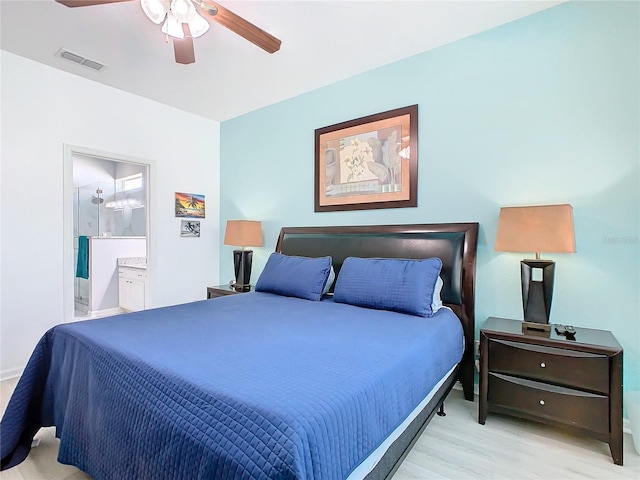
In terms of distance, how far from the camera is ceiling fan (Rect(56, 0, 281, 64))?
5.83ft

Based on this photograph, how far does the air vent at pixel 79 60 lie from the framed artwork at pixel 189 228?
1.78 m

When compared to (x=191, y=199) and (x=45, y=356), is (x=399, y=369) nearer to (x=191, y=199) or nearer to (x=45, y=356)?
(x=45, y=356)

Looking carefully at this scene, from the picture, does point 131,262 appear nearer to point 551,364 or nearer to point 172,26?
point 172,26

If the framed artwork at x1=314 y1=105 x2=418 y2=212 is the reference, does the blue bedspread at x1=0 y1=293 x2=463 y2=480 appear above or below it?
below

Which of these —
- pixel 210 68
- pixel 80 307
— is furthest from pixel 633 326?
pixel 80 307

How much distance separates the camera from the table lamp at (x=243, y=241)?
3734mm

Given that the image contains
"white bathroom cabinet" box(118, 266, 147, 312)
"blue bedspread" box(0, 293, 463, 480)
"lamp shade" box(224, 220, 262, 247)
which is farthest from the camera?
"white bathroom cabinet" box(118, 266, 147, 312)

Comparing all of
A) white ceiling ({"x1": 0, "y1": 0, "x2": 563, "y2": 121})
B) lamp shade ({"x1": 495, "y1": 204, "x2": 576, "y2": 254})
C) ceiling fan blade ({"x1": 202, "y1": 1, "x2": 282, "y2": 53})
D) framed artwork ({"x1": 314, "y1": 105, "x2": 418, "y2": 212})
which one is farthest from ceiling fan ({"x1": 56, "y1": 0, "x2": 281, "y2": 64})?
lamp shade ({"x1": 495, "y1": 204, "x2": 576, "y2": 254})

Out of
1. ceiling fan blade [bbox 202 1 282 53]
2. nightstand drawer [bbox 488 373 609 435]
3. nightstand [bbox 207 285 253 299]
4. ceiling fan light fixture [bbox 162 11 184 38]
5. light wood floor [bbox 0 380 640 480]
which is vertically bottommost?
light wood floor [bbox 0 380 640 480]

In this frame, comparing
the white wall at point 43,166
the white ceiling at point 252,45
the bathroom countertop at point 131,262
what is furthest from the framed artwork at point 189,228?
the white ceiling at point 252,45

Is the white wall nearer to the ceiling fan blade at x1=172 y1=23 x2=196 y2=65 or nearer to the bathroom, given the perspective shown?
the bathroom

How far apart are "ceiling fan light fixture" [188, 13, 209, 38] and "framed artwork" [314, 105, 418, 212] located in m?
1.60

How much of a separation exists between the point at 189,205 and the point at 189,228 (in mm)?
293

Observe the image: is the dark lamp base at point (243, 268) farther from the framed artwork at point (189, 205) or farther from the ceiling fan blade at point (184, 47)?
the ceiling fan blade at point (184, 47)
